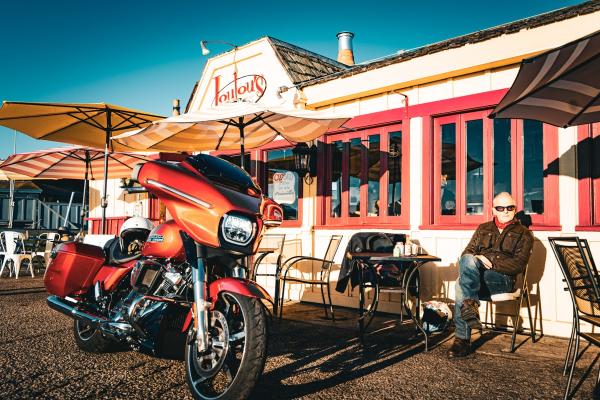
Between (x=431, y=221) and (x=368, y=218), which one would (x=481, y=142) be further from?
(x=368, y=218)

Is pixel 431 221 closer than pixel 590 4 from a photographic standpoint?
No

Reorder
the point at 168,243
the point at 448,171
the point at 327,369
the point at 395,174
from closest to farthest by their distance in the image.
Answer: the point at 168,243 < the point at 327,369 < the point at 448,171 < the point at 395,174

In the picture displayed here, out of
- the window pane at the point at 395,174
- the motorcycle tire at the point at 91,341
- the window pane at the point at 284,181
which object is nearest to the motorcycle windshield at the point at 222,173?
the motorcycle tire at the point at 91,341

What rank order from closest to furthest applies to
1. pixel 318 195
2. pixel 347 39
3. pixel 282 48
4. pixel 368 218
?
pixel 368 218, pixel 318 195, pixel 282 48, pixel 347 39

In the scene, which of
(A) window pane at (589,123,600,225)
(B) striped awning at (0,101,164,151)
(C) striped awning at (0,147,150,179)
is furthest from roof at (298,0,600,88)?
(C) striped awning at (0,147,150,179)

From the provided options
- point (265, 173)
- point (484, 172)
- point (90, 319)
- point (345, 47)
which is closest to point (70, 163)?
point (265, 173)

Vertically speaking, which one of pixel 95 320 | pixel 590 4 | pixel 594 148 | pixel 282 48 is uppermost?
pixel 282 48

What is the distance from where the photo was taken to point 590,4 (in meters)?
4.87

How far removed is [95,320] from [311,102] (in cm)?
456

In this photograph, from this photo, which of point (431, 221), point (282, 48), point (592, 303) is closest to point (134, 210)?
point (282, 48)

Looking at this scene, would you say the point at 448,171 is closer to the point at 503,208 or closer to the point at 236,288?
the point at 503,208

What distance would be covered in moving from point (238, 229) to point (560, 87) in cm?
277

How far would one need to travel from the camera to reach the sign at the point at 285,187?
7.38m

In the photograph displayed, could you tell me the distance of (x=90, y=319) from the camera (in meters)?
3.48
